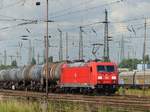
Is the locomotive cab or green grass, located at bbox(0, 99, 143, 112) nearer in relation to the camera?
green grass, located at bbox(0, 99, 143, 112)

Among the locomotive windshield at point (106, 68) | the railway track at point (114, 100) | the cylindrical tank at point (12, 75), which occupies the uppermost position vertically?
the locomotive windshield at point (106, 68)

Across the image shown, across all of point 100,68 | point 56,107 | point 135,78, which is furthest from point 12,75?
point 56,107

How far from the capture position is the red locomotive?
44.7 meters

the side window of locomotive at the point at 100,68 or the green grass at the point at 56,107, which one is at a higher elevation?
the side window of locomotive at the point at 100,68

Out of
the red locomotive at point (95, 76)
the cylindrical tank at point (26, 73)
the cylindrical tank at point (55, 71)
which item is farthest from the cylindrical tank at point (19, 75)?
the red locomotive at point (95, 76)

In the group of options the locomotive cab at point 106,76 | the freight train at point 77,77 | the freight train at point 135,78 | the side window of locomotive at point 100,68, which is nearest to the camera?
the locomotive cab at point 106,76

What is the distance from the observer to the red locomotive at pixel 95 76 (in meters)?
44.7

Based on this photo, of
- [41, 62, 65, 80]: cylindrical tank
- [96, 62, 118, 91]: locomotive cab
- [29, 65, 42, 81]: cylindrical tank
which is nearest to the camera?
[96, 62, 118, 91]: locomotive cab

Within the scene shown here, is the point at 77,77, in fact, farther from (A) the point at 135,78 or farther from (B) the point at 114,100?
(A) the point at 135,78

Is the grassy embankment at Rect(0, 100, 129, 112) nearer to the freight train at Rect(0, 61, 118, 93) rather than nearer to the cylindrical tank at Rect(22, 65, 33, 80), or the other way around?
the freight train at Rect(0, 61, 118, 93)

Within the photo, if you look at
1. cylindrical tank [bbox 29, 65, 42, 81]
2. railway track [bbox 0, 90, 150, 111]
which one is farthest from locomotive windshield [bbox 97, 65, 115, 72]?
cylindrical tank [bbox 29, 65, 42, 81]

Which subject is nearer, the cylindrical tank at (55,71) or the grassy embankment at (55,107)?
the grassy embankment at (55,107)

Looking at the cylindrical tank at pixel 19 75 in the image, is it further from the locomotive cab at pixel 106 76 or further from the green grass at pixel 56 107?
the green grass at pixel 56 107

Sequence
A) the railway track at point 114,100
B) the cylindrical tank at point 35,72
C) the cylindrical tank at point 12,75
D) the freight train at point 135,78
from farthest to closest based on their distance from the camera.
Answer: the freight train at point 135,78 → the cylindrical tank at point 12,75 → the cylindrical tank at point 35,72 → the railway track at point 114,100
